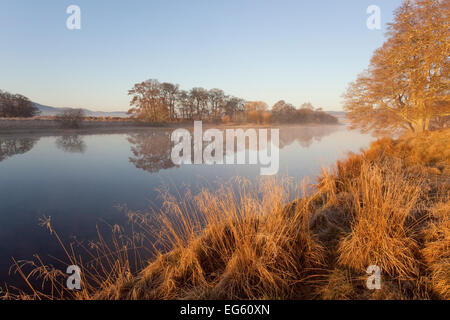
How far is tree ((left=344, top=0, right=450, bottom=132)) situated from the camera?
7.42 m

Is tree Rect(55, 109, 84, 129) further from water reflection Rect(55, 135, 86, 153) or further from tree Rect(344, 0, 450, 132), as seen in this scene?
tree Rect(344, 0, 450, 132)

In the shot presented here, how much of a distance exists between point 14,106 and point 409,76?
1671 inches

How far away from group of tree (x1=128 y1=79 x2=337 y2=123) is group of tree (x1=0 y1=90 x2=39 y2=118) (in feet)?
44.7

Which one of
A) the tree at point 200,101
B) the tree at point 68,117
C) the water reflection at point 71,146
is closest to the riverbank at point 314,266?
the water reflection at point 71,146

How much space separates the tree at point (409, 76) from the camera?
7.42 m

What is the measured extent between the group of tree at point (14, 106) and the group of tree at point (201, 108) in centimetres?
1362

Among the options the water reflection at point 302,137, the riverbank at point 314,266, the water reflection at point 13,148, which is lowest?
the riverbank at point 314,266

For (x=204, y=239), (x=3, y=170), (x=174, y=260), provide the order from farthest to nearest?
1. (x=3, y=170)
2. (x=204, y=239)
3. (x=174, y=260)

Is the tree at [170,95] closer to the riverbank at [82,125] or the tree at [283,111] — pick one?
the riverbank at [82,125]

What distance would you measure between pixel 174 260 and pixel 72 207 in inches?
142

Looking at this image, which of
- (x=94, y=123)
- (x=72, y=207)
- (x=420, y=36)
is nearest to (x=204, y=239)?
(x=72, y=207)

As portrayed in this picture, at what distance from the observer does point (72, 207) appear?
13.9 ft
